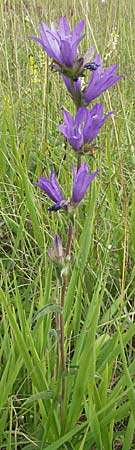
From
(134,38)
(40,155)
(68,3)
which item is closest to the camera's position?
(40,155)

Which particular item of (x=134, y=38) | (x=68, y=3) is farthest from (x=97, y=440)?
(x=134, y=38)

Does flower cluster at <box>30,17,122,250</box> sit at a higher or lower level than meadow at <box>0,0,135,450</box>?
higher

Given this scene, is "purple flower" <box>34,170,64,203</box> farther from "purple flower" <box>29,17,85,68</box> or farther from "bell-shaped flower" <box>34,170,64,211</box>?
"purple flower" <box>29,17,85,68</box>

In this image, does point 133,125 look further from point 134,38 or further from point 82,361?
point 82,361

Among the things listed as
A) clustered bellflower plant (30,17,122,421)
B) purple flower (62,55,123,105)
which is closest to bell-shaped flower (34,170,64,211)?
clustered bellflower plant (30,17,122,421)

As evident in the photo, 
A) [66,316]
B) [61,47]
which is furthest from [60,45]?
[66,316]

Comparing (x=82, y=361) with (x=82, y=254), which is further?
(x=82, y=254)

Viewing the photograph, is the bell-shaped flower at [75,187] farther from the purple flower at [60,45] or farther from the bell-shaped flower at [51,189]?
the purple flower at [60,45]

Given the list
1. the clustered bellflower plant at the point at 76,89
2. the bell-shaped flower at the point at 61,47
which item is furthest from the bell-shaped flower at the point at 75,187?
the bell-shaped flower at the point at 61,47
